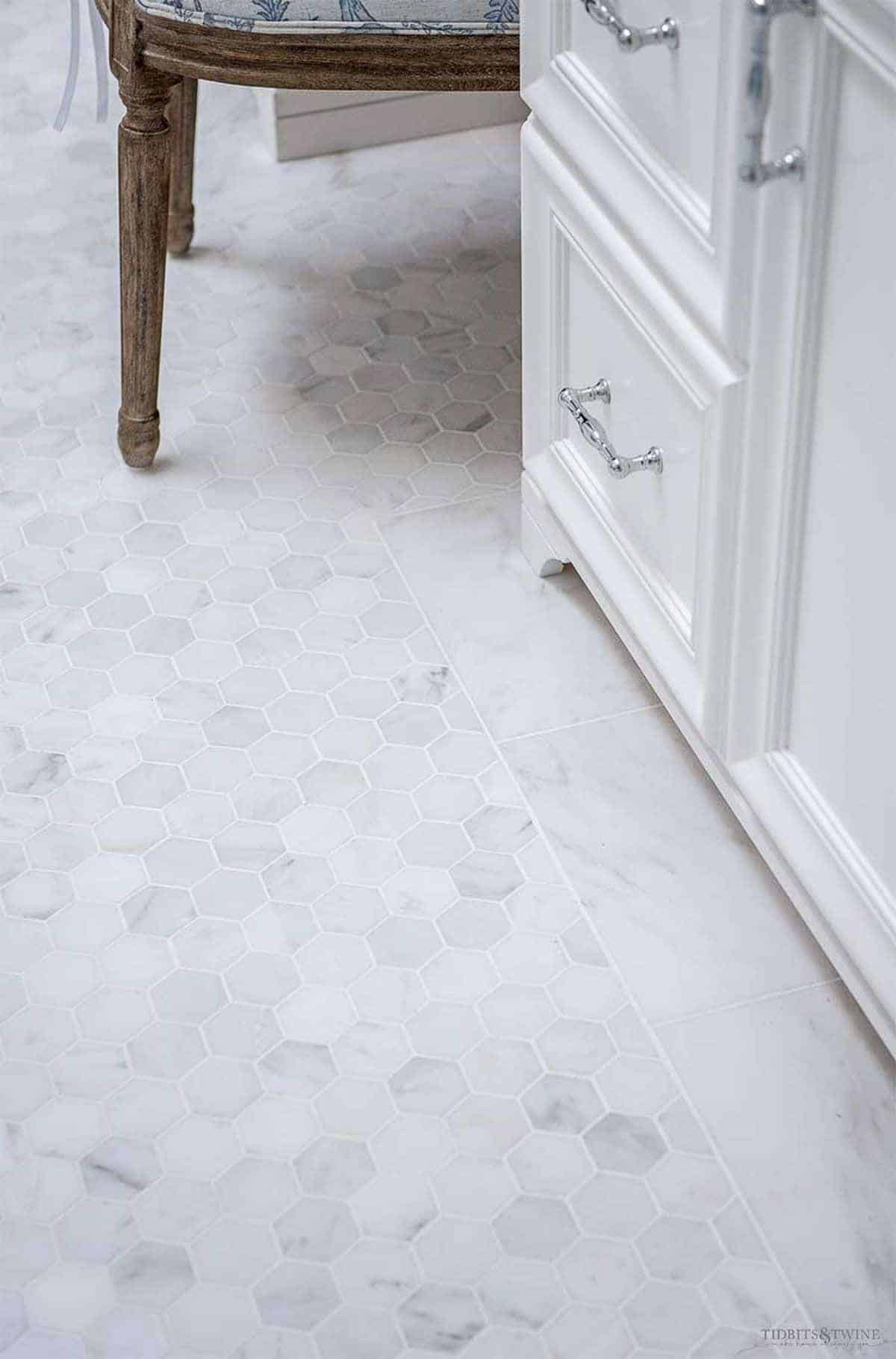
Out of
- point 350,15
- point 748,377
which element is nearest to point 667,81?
point 748,377

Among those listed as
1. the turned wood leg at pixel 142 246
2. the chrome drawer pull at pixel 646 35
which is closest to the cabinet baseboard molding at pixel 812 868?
the chrome drawer pull at pixel 646 35

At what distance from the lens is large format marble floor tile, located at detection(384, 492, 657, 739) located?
1.33 m

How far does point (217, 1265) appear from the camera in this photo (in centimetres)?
99

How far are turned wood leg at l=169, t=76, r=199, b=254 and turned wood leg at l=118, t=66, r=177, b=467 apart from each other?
237mm

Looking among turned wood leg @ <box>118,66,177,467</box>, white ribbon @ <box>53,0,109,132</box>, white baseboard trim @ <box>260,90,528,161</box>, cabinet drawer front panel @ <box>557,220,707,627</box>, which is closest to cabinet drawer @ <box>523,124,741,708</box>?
cabinet drawer front panel @ <box>557,220,707,627</box>

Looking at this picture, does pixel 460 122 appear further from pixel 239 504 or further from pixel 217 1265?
pixel 217 1265

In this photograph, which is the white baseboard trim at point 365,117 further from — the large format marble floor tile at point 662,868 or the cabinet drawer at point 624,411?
A: the large format marble floor tile at point 662,868

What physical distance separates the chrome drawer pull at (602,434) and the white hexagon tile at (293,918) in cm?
24

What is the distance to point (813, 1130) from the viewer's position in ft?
3.42

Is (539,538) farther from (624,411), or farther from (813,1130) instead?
(813,1130)

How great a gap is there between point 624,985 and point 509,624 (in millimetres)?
357

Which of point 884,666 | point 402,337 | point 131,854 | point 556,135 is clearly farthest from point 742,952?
point 402,337

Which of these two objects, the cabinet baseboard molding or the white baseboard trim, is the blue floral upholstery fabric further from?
the white baseboard trim

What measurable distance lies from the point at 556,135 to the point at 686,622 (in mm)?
322
